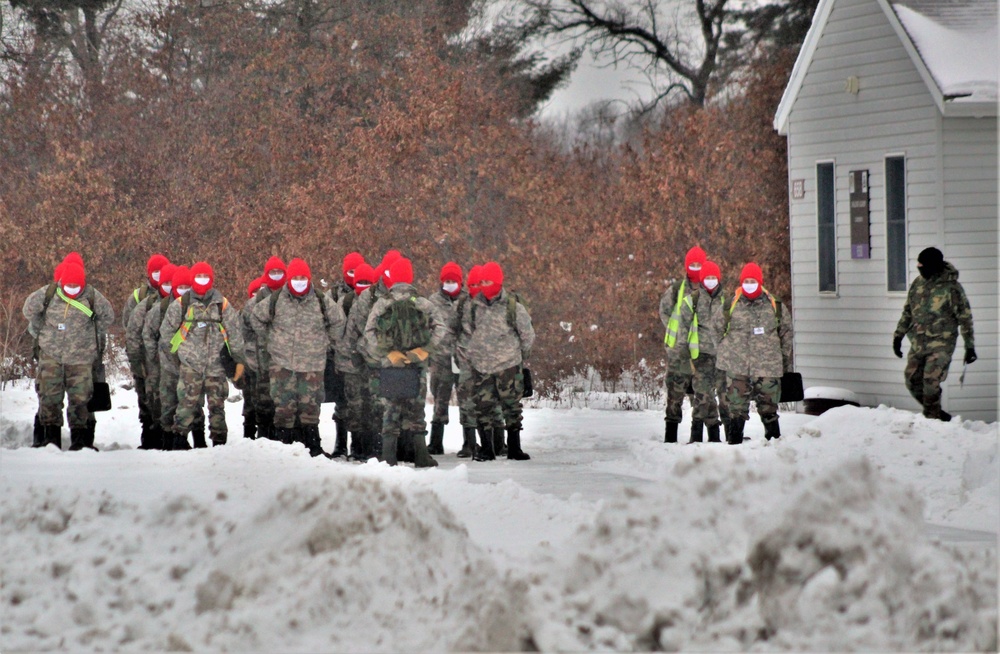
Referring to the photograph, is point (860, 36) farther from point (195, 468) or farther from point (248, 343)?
point (195, 468)

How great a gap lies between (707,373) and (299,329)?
14.7ft

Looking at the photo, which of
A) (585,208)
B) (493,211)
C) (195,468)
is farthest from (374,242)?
(195,468)

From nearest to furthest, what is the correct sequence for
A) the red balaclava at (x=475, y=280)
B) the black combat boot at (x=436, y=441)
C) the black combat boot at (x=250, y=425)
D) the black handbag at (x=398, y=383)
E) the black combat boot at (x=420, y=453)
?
→ the black handbag at (x=398, y=383) < the black combat boot at (x=420, y=453) < the red balaclava at (x=475, y=280) < the black combat boot at (x=436, y=441) < the black combat boot at (x=250, y=425)

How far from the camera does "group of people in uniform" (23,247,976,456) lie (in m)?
13.6

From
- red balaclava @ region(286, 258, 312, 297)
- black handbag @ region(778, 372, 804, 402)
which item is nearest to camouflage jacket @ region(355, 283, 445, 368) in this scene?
red balaclava @ region(286, 258, 312, 297)

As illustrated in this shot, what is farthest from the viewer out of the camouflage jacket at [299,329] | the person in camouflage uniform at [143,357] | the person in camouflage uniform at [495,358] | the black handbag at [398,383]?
the person in camouflage uniform at [143,357]

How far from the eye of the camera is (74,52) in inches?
1145

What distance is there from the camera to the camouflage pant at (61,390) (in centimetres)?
1400

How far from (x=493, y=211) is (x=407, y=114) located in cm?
226

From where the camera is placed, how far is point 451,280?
46.9ft

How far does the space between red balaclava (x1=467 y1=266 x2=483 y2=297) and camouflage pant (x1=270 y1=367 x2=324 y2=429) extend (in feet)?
6.06

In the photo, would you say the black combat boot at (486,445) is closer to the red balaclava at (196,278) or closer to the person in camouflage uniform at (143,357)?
the red balaclava at (196,278)

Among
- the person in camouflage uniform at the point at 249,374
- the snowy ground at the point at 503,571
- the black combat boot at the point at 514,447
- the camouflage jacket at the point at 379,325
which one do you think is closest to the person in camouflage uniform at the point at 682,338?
the black combat boot at the point at 514,447

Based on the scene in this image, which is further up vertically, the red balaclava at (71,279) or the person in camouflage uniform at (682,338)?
the red balaclava at (71,279)
